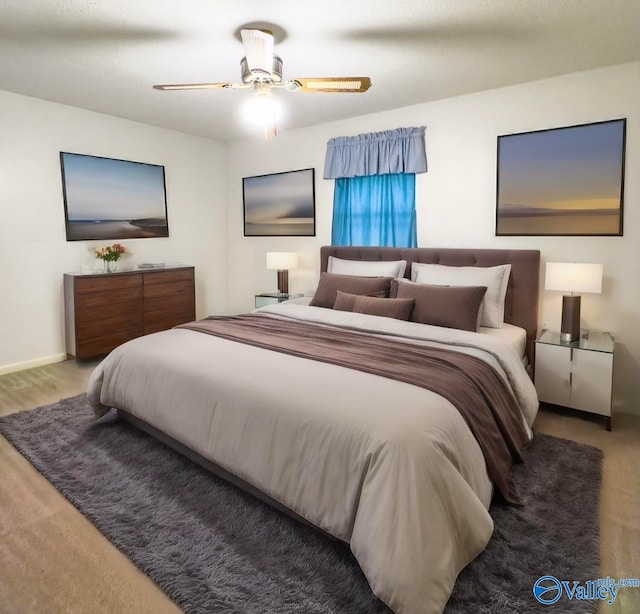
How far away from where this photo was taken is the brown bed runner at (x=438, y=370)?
6.45ft

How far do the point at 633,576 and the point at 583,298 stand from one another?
2.20 m

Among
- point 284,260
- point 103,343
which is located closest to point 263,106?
point 284,260

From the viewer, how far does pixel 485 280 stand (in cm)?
334

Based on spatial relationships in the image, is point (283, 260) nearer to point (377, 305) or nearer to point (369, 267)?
point (369, 267)

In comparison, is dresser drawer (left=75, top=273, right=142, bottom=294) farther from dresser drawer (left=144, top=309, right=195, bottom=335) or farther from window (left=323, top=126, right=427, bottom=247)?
window (left=323, top=126, right=427, bottom=247)

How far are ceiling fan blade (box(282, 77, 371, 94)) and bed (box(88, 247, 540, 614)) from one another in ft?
5.05

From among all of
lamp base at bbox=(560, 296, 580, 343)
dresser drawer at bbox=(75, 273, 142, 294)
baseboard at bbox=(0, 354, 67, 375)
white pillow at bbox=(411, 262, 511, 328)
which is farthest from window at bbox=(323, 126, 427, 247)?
baseboard at bbox=(0, 354, 67, 375)

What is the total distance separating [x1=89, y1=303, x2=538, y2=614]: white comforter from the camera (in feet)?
4.72

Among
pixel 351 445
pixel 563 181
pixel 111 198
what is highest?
pixel 111 198

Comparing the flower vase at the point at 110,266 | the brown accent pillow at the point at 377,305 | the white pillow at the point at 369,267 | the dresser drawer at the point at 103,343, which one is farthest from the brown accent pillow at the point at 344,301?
the flower vase at the point at 110,266

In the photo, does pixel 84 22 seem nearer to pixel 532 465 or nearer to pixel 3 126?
pixel 3 126

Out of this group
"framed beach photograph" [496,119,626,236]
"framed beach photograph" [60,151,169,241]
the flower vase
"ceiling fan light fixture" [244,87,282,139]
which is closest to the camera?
"ceiling fan light fixture" [244,87,282,139]

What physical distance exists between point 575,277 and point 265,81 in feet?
8.08

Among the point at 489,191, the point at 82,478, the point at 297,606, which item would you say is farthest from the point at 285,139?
the point at 297,606
